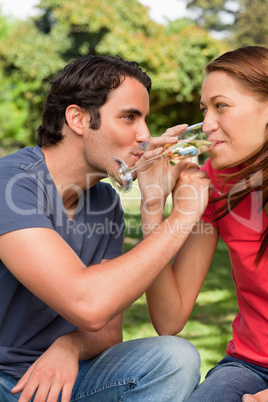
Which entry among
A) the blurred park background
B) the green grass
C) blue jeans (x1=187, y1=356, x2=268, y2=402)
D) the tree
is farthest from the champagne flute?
the tree

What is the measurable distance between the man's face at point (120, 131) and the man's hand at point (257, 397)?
1.47 metres

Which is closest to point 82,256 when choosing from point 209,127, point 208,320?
point 209,127

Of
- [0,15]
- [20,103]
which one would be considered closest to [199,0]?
[0,15]

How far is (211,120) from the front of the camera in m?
2.58

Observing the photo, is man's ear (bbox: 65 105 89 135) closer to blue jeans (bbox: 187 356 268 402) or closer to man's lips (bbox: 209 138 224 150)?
man's lips (bbox: 209 138 224 150)

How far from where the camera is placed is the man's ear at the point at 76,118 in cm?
314

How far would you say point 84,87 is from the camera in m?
3.19

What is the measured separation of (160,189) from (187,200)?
0.62ft

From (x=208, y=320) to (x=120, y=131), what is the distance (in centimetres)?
345

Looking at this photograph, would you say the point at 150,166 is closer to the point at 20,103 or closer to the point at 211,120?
the point at 211,120

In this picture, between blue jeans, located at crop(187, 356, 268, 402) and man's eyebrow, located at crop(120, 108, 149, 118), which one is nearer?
blue jeans, located at crop(187, 356, 268, 402)

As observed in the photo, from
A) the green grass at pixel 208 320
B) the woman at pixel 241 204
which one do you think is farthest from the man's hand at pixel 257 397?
the green grass at pixel 208 320

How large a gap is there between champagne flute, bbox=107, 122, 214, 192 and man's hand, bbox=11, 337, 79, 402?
36.7 inches

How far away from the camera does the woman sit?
2488 millimetres
